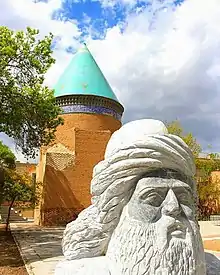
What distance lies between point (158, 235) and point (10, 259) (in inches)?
261

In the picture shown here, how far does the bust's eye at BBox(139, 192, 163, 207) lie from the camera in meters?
1.64

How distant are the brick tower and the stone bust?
12488 mm

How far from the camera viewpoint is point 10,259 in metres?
7.49

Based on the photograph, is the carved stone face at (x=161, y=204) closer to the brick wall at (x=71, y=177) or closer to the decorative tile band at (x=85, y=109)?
the brick wall at (x=71, y=177)

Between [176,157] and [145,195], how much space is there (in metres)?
0.22

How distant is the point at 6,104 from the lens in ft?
23.9

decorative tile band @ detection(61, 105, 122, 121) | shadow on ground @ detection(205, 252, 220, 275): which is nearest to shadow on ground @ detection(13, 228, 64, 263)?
shadow on ground @ detection(205, 252, 220, 275)

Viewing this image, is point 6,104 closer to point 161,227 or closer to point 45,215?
point 161,227

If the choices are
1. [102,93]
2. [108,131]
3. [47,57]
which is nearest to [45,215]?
[108,131]

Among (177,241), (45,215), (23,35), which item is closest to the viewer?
(177,241)

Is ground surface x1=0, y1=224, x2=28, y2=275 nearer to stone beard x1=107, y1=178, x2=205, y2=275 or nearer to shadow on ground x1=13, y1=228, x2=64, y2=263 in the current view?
shadow on ground x1=13, y1=228, x2=64, y2=263

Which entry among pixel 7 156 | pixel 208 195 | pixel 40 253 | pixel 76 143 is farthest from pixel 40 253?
pixel 208 195

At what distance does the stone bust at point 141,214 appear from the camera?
1.57 metres

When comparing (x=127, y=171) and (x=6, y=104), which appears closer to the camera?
(x=127, y=171)
